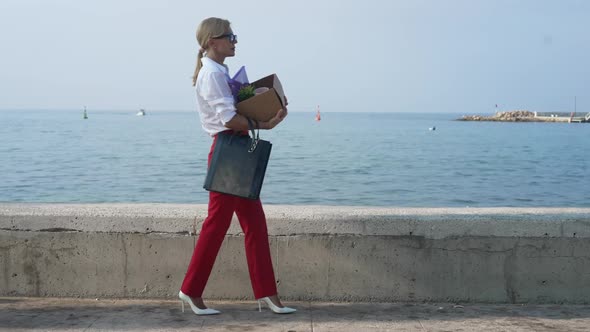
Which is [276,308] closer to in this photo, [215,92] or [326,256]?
[326,256]

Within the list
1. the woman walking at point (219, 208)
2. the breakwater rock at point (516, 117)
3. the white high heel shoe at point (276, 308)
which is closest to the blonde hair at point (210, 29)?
the woman walking at point (219, 208)

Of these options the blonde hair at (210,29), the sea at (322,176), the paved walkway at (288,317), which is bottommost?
the sea at (322,176)

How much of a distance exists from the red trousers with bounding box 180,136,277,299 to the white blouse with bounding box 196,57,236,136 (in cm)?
20

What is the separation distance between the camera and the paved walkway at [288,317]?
4.47m

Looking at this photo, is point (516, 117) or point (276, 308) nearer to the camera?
point (276, 308)

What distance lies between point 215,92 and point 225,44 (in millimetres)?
315

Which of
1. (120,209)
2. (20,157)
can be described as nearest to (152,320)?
(120,209)

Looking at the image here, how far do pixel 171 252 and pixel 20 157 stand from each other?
4848cm

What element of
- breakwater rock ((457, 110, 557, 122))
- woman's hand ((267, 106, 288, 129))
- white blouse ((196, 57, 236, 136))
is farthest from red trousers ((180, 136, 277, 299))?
breakwater rock ((457, 110, 557, 122))

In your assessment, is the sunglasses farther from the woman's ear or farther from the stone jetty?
the stone jetty

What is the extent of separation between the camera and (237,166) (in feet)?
14.9

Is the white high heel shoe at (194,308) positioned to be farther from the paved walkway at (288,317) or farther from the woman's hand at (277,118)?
the woman's hand at (277,118)

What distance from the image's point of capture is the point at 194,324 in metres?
4.52

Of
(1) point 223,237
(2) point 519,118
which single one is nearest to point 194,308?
(1) point 223,237
